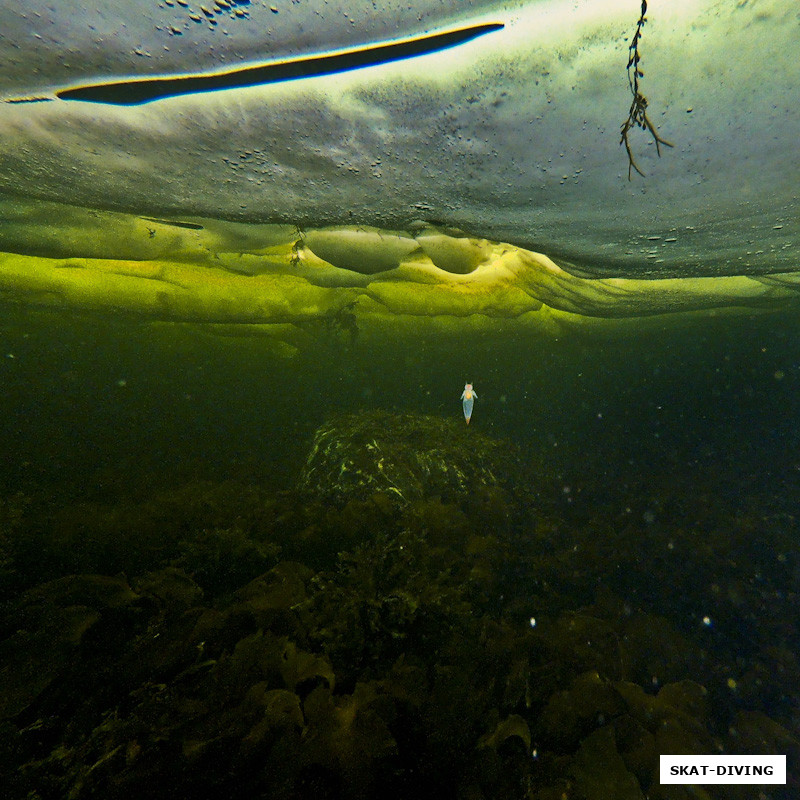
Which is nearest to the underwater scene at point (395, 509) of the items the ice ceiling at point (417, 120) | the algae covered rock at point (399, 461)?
the ice ceiling at point (417, 120)

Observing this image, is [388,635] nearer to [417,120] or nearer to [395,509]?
[395,509]

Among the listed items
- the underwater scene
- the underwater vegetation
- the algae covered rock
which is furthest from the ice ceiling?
the algae covered rock

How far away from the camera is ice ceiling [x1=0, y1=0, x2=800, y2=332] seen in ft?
7.21

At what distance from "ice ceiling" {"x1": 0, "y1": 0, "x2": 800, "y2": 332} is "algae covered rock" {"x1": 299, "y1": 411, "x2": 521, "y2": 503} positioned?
5.66 m

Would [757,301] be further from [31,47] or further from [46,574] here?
[46,574]

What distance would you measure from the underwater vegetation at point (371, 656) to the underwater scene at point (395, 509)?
3cm

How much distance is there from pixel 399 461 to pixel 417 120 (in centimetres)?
798

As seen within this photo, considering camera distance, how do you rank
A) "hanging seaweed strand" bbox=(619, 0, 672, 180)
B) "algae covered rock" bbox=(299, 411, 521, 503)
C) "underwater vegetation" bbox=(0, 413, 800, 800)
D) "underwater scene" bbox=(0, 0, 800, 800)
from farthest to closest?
1. "algae covered rock" bbox=(299, 411, 521, 503)
2. "underwater vegetation" bbox=(0, 413, 800, 800)
3. "underwater scene" bbox=(0, 0, 800, 800)
4. "hanging seaweed strand" bbox=(619, 0, 672, 180)

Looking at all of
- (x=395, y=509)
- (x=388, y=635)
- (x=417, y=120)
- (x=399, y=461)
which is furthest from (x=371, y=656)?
(x=399, y=461)

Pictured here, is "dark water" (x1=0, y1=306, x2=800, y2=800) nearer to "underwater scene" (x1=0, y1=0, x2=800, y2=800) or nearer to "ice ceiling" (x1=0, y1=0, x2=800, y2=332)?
"underwater scene" (x1=0, y1=0, x2=800, y2=800)

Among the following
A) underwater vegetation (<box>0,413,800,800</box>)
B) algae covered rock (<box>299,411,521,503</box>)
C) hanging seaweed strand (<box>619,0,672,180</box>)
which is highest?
hanging seaweed strand (<box>619,0,672,180</box>)

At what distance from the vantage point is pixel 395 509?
7461 millimetres

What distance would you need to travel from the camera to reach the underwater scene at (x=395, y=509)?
2.34 meters

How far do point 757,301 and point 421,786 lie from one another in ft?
64.0
